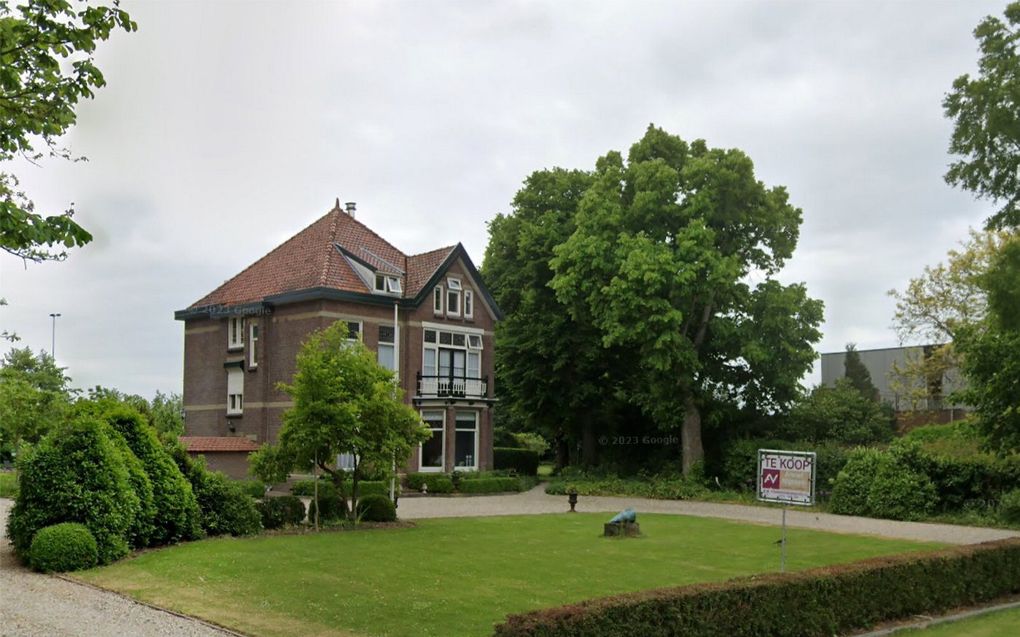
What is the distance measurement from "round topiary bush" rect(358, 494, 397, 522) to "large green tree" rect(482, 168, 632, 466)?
20655mm

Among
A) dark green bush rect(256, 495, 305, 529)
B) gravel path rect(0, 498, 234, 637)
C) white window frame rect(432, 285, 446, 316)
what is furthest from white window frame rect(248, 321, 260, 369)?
gravel path rect(0, 498, 234, 637)

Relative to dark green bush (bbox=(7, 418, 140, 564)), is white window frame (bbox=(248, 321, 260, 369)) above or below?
above

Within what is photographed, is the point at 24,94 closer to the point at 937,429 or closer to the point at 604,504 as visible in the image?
the point at 604,504

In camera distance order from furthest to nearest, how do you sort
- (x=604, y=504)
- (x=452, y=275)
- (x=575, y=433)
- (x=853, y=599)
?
1. (x=575, y=433)
2. (x=452, y=275)
3. (x=604, y=504)
4. (x=853, y=599)

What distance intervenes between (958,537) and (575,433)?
84.1 feet

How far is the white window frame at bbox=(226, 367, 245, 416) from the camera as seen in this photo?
40.9m

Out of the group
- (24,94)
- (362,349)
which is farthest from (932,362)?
(24,94)

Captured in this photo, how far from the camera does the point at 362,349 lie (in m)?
24.2

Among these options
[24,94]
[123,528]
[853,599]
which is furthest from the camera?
[123,528]

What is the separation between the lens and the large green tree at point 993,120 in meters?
20.3

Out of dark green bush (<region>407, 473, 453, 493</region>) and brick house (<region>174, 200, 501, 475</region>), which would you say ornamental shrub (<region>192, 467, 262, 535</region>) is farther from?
brick house (<region>174, 200, 501, 475</region>)

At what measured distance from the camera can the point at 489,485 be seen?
38906 millimetres

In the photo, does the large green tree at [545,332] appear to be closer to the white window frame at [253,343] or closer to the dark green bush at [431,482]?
the dark green bush at [431,482]

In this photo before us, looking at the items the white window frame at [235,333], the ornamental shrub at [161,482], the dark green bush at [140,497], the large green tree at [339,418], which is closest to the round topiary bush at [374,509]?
the large green tree at [339,418]
